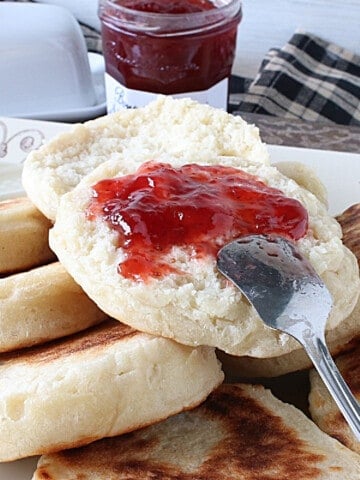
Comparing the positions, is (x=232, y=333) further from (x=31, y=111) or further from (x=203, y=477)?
(x=31, y=111)

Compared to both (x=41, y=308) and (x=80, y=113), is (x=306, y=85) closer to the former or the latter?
(x=80, y=113)

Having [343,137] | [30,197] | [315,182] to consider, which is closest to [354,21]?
A: [343,137]

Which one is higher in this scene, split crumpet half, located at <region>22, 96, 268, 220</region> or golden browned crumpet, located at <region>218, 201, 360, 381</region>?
split crumpet half, located at <region>22, 96, 268, 220</region>

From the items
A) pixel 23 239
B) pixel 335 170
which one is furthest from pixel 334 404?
pixel 335 170

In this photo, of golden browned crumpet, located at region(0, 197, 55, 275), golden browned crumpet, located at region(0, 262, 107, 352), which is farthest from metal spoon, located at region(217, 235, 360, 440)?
golden browned crumpet, located at region(0, 197, 55, 275)

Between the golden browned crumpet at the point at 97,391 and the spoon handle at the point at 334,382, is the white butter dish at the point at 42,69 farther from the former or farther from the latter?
the spoon handle at the point at 334,382

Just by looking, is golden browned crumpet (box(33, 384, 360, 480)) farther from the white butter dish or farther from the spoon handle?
the white butter dish

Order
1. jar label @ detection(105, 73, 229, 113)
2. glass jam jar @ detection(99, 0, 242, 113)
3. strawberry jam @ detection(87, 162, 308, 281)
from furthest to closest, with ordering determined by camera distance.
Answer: jar label @ detection(105, 73, 229, 113) < glass jam jar @ detection(99, 0, 242, 113) < strawberry jam @ detection(87, 162, 308, 281)
